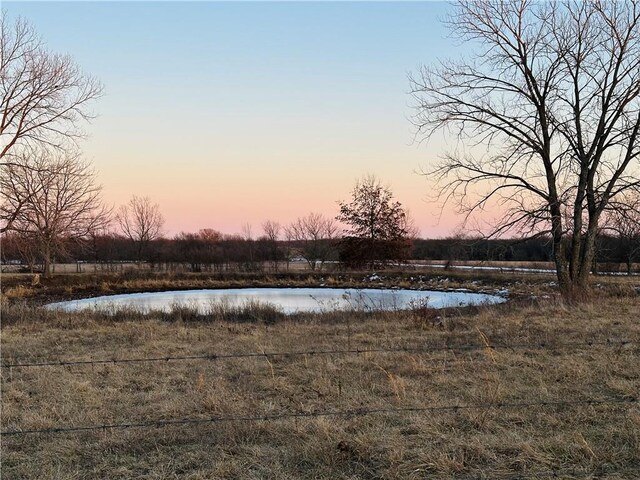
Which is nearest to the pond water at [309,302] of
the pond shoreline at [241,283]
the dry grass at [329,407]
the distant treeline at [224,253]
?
the pond shoreline at [241,283]

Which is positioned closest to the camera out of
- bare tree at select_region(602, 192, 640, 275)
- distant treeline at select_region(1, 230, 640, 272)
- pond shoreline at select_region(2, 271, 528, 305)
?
Answer: bare tree at select_region(602, 192, 640, 275)

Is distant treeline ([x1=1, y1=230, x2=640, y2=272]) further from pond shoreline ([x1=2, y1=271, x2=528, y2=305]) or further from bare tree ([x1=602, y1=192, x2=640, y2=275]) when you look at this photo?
bare tree ([x1=602, y1=192, x2=640, y2=275])

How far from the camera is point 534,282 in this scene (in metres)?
28.5

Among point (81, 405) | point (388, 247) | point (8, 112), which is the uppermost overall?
point (8, 112)

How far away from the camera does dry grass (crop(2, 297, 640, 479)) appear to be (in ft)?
13.1

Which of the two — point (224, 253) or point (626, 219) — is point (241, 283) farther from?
point (626, 219)

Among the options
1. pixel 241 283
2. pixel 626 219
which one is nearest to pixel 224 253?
pixel 241 283

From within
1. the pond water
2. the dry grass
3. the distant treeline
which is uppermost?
the distant treeline

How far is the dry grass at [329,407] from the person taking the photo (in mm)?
3984

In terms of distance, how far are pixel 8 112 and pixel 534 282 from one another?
94.6 feet

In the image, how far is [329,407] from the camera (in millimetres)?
5469

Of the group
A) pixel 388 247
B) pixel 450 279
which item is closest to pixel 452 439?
pixel 450 279

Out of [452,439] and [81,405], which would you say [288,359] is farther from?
[452,439]

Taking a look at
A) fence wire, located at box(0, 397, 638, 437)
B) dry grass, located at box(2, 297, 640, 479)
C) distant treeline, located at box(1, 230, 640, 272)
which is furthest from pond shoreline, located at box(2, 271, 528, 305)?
fence wire, located at box(0, 397, 638, 437)
